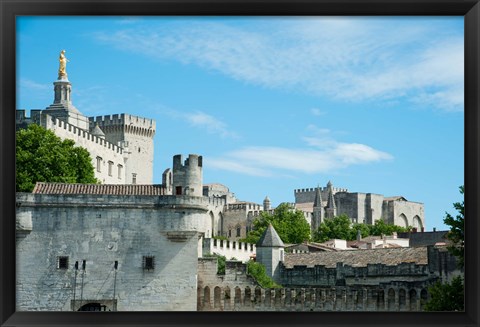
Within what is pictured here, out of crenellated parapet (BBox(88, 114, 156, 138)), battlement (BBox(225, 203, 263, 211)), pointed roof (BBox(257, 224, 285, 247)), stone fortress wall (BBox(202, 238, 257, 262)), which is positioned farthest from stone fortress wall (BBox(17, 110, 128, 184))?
battlement (BBox(225, 203, 263, 211))

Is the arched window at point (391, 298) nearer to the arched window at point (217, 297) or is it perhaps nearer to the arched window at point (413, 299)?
the arched window at point (413, 299)

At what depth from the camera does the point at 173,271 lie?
26828mm

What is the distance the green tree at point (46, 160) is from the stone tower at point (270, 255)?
321 inches

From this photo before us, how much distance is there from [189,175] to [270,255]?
354 inches

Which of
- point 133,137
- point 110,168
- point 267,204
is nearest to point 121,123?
point 133,137

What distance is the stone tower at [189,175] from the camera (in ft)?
96.4

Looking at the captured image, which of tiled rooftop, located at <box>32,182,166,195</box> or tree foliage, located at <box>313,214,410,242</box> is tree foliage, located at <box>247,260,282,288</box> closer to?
tiled rooftop, located at <box>32,182,166,195</box>

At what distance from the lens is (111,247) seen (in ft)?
87.6

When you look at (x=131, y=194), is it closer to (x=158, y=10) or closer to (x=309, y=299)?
(x=309, y=299)

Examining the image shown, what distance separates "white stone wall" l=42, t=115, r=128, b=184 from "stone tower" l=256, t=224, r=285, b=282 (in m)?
13.2

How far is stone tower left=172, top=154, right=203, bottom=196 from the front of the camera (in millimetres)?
29391

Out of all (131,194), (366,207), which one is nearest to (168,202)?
(131,194)
